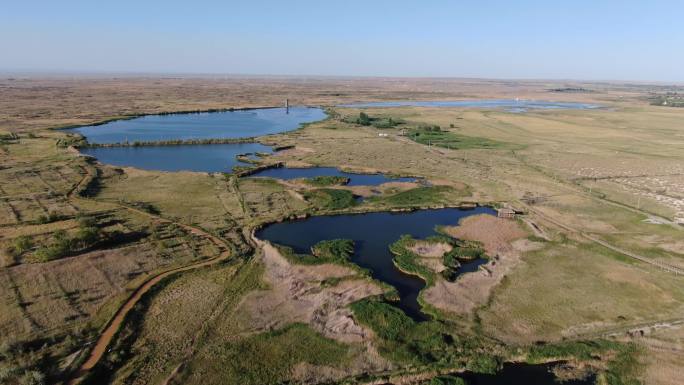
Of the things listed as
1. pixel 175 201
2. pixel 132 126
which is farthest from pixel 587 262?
pixel 132 126

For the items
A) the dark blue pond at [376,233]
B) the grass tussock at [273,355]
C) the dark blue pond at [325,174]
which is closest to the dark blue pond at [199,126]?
the dark blue pond at [325,174]

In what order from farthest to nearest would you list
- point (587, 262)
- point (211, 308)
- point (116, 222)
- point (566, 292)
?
point (116, 222), point (587, 262), point (566, 292), point (211, 308)

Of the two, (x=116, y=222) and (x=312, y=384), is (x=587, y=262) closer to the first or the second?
(x=312, y=384)

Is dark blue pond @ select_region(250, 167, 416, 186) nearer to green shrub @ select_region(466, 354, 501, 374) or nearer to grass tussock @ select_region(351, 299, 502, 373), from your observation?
grass tussock @ select_region(351, 299, 502, 373)

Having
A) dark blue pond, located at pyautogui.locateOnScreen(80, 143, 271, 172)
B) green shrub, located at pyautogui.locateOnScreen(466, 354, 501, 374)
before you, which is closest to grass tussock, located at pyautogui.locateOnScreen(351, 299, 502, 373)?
green shrub, located at pyautogui.locateOnScreen(466, 354, 501, 374)

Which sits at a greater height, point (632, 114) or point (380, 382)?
point (632, 114)

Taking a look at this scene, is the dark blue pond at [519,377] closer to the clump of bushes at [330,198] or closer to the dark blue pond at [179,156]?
the clump of bushes at [330,198]
